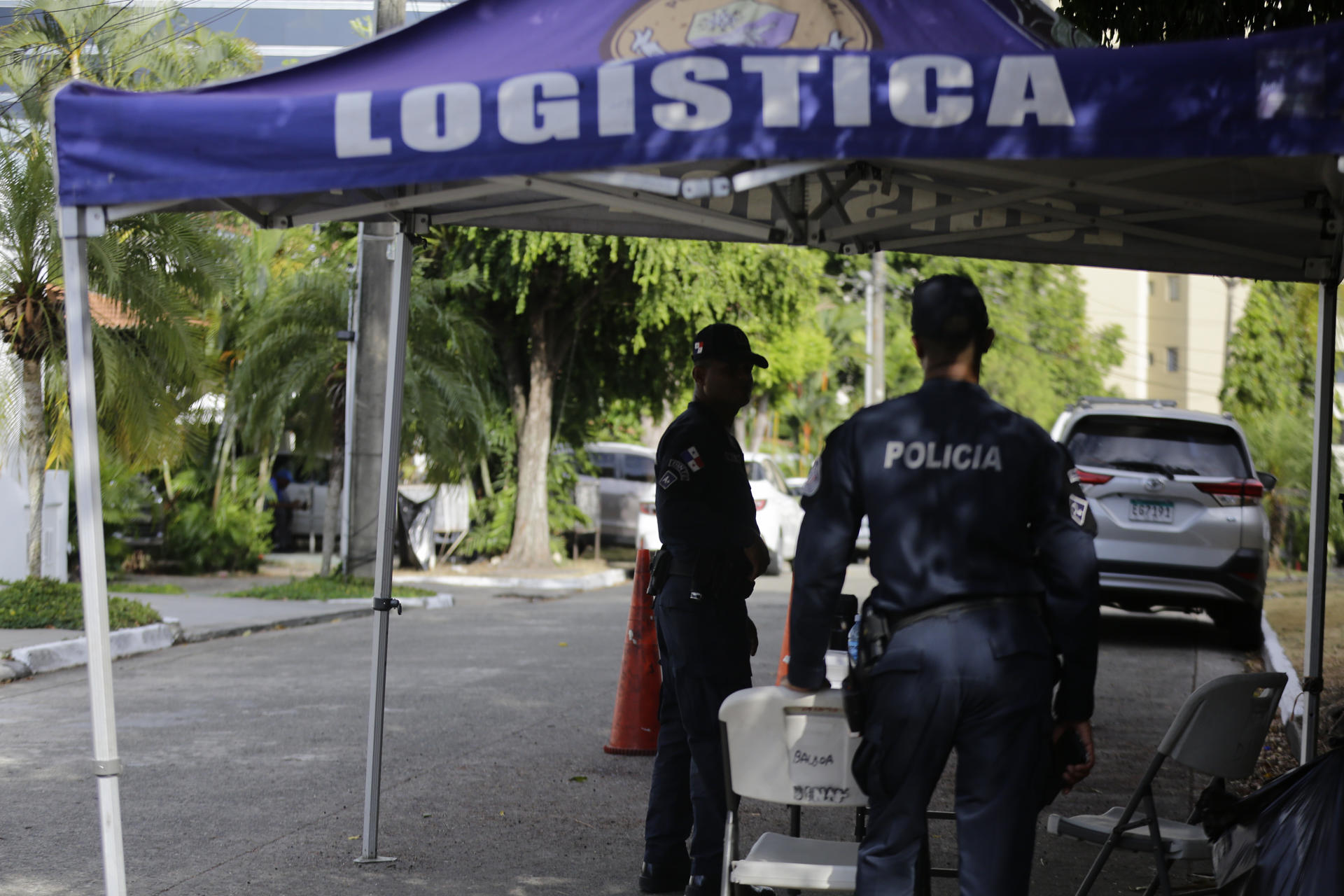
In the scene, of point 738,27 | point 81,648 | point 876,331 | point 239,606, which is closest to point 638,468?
point 876,331

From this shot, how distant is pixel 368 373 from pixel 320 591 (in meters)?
2.56

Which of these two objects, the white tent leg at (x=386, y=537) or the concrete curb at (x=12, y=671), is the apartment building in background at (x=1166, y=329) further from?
the white tent leg at (x=386, y=537)

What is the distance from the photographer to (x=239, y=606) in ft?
48.3

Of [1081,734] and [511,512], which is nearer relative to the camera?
[1081,734]

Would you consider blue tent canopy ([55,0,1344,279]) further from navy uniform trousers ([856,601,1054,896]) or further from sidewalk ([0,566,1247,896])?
sidewalk ([0,566,1247,896])

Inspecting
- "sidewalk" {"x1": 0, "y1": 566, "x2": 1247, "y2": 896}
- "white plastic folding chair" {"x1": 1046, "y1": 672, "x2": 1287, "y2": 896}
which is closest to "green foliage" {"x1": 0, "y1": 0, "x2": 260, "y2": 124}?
"sidewalk" {"x1": 0, "y1": 566, "x2": 1247, "y2": 896}

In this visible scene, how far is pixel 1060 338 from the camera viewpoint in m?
55.0

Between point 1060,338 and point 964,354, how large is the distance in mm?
53814

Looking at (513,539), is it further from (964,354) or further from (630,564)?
(964,354)

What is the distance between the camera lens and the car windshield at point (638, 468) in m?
23.6

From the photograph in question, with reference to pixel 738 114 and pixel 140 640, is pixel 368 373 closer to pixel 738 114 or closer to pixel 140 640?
pixel 140 640

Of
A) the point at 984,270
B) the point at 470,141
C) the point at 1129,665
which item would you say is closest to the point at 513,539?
the point at 1129,665

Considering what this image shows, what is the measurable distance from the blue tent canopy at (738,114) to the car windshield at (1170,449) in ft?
22.4

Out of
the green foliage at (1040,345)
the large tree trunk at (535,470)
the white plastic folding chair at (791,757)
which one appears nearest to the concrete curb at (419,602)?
the large tree trunk at (535,470)
